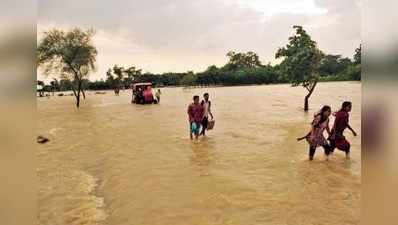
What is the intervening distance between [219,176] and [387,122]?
6.03m

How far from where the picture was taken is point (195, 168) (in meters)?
7.86

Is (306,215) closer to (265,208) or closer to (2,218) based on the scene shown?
(265,208)

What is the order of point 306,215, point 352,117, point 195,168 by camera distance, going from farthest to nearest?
1. point 352,117
2. point 195,168
3. point 306,215

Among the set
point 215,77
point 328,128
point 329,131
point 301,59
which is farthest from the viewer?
point 215,77

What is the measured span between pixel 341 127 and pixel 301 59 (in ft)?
33.3

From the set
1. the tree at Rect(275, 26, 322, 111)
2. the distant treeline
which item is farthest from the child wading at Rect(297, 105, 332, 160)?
the distant treeline

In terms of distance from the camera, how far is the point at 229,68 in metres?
62.5

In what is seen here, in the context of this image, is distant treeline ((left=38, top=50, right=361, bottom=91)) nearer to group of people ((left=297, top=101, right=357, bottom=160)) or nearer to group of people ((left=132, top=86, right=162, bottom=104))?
group of people ((left=132, top=86, right=162, bottom=104))

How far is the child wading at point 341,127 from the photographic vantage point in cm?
696

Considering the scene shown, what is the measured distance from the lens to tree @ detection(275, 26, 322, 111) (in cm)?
1680

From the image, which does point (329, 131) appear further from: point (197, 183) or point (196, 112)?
point (196, 112)

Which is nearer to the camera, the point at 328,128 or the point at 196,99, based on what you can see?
the point at 328,128

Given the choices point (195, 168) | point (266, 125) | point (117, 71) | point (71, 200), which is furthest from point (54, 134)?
point (117, 71)

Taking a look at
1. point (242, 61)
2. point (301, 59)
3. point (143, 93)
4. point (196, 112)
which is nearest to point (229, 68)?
point (242, 61)
